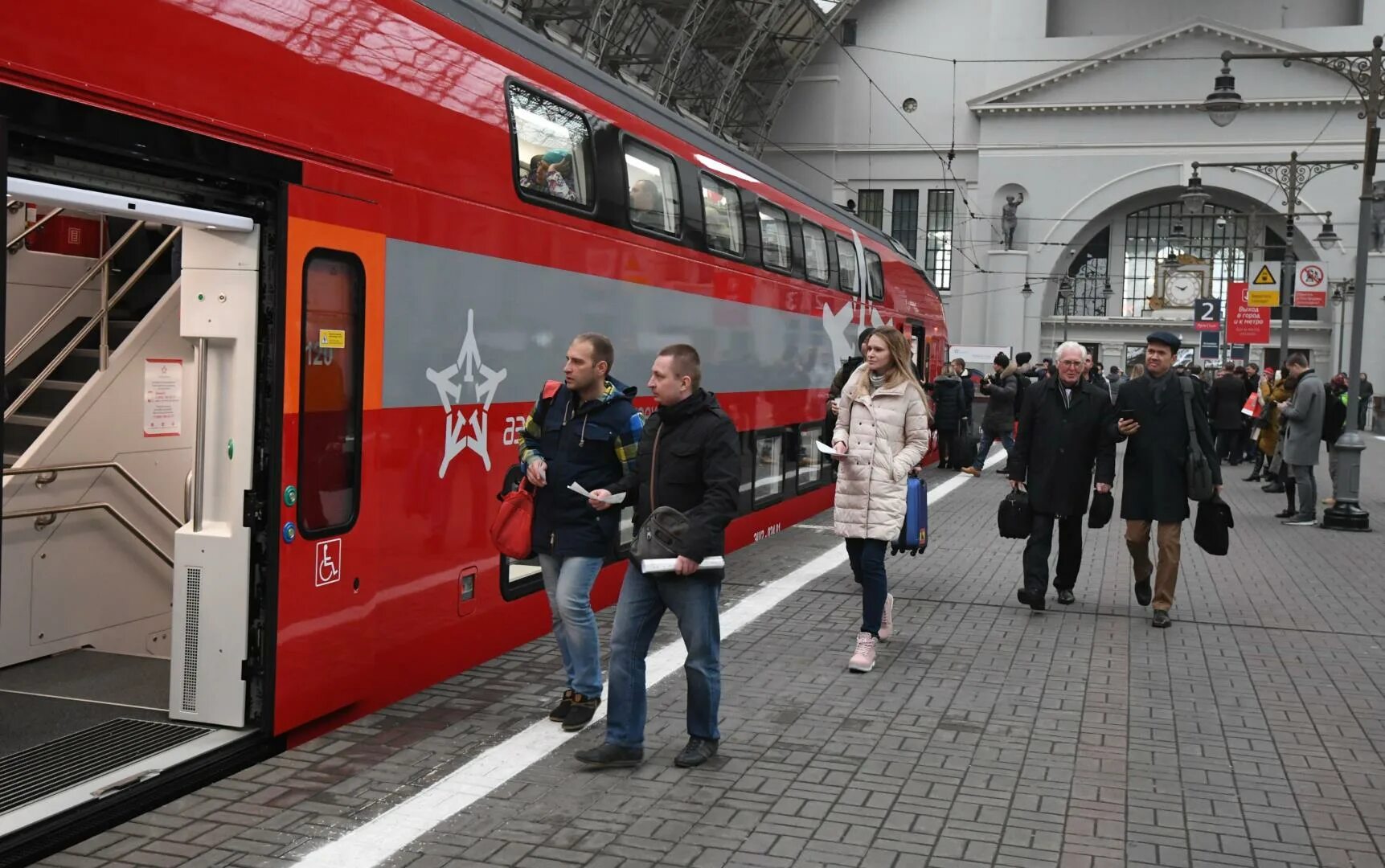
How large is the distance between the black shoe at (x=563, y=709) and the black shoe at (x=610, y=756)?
0.57 metres

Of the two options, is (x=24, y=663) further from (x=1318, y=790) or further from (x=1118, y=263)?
(x=1118, y=263)

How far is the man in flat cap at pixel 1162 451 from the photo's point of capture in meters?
8.69

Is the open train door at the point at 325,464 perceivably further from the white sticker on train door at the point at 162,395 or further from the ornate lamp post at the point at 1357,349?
the ornate lamp post at the point at 1357,349

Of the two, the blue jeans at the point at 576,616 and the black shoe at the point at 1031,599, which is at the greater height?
the blue jeans at the point at 576,616

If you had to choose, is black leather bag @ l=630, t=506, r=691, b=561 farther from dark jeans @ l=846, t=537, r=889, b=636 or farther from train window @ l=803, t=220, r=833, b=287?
train window @ l=803, t=220, r=833, b=287

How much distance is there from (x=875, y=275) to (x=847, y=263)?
159 centimetres

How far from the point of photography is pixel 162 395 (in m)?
7.05

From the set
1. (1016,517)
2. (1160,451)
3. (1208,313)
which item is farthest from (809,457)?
(1208,313)

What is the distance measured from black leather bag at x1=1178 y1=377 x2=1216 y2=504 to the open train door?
5399mm

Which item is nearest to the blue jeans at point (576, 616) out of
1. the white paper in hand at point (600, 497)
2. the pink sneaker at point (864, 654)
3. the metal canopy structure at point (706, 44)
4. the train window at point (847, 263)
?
the white paper in hand at point (600, 497)

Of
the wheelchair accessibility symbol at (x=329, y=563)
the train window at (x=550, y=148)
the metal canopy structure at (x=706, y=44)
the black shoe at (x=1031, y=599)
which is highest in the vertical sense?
the metal canopy structure at (x=706, y=44)

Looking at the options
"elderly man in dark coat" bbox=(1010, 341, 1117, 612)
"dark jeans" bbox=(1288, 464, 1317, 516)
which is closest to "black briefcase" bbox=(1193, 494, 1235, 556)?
"elderly man in dark coat" bbox=(1010, 341, 1117, 612)

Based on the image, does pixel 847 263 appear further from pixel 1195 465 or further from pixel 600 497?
pixel 600 497

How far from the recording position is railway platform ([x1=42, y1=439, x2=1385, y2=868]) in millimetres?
4629
